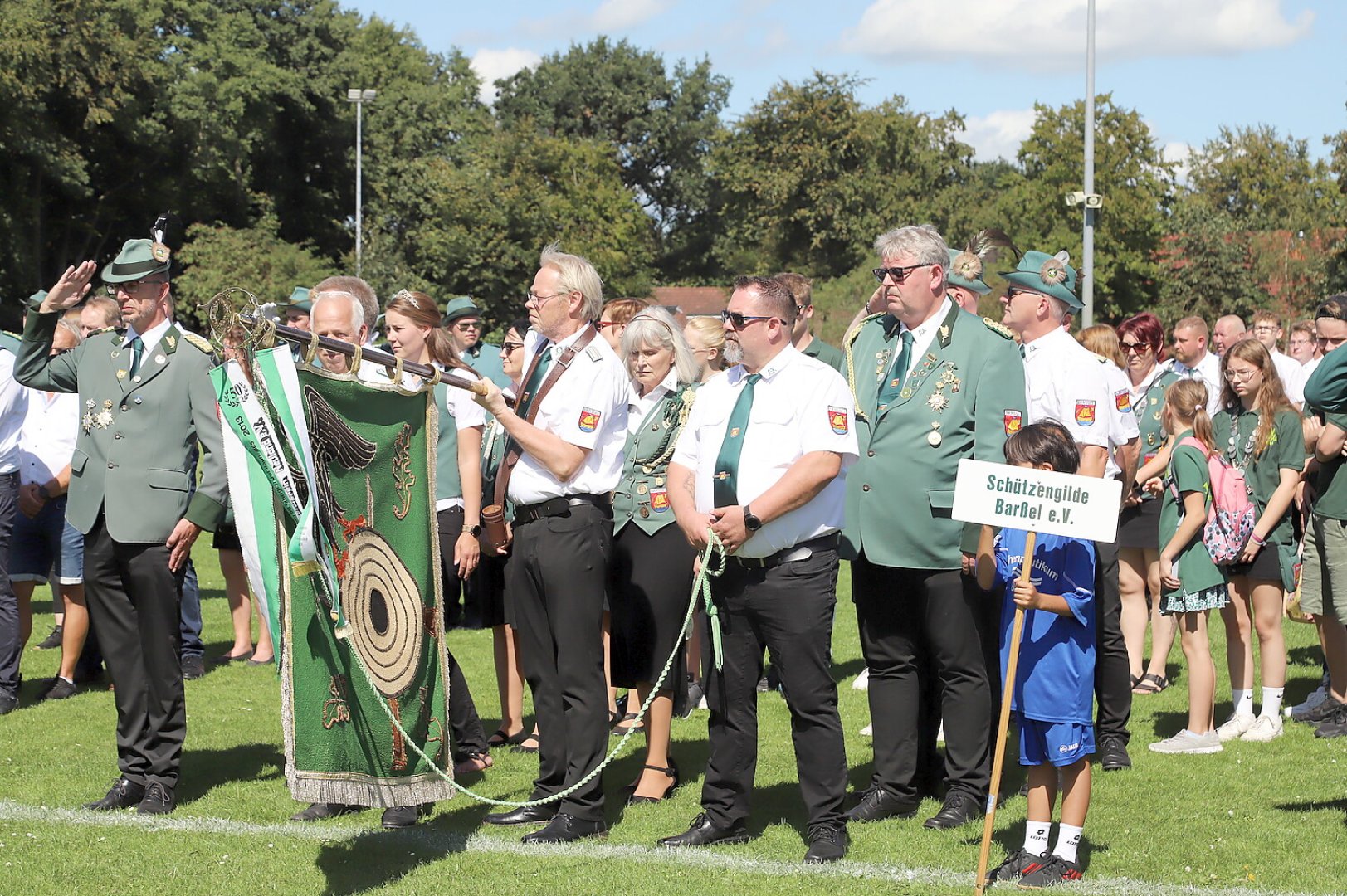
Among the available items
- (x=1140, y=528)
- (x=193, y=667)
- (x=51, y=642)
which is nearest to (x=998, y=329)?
(x=1140, y=528)

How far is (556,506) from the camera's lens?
19.4 feet

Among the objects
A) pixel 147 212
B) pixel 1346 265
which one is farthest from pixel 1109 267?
pixel 147 212

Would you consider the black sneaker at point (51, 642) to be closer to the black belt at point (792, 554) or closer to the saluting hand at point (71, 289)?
the saluting hand at point (71, 289)

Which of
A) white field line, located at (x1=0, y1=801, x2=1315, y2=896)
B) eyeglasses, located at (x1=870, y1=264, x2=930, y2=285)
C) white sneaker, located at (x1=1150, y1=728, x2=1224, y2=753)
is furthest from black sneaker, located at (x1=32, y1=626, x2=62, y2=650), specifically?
white sneaker, located at (x1=1150, y1=728, x2=1224, y2=753)

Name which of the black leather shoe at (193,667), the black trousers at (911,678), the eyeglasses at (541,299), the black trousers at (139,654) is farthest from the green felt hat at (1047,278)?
the black leather shoe at (193,667)

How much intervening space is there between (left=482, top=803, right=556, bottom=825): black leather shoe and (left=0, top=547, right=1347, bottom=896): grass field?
0.08 meters

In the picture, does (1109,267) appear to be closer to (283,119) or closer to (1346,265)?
(1346,265)

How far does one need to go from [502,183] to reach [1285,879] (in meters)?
47.2

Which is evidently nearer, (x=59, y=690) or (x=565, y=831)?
(x=565, y=831)

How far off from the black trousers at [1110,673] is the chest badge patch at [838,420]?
87.1 inches

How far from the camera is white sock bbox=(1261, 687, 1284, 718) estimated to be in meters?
7.83

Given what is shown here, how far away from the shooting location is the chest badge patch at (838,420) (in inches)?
216

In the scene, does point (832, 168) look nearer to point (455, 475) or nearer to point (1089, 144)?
point (1089, 144)

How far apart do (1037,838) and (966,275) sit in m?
3.20
